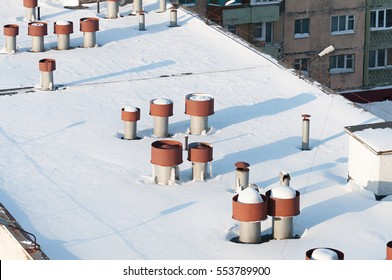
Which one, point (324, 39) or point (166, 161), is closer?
point (166, 161)

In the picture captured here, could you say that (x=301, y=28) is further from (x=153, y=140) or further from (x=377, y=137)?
(x=377, y=137)

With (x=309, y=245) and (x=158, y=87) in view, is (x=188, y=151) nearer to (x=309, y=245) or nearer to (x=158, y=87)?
(x=309, y=245)

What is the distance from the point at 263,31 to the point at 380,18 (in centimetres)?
787

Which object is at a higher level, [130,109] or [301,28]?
[130,109]

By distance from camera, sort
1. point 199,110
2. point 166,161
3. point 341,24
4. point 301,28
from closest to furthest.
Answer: point 166,161 < point 199,110 < point 301,28 < point 341,24

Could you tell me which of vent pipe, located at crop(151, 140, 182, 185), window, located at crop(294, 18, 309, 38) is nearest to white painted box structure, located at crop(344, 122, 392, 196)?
vent pipe, located at crop(151, 140, 182, 185)

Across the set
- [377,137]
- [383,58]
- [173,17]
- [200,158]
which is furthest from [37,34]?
[383,58]

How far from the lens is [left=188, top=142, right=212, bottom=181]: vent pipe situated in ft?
119

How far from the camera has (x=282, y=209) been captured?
3209cm

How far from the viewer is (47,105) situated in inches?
1710

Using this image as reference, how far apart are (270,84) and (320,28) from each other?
36289 mm

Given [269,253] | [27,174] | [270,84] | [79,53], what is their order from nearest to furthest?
[269,253] < [27,174] < [270,84] < [79,53]

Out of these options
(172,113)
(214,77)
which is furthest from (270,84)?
(172,113)

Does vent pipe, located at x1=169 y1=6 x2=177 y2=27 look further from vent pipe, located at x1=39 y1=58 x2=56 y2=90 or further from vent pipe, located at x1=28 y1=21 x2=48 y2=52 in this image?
vent pipe, located at x1=39 y1=58 x2=56 y2=90
